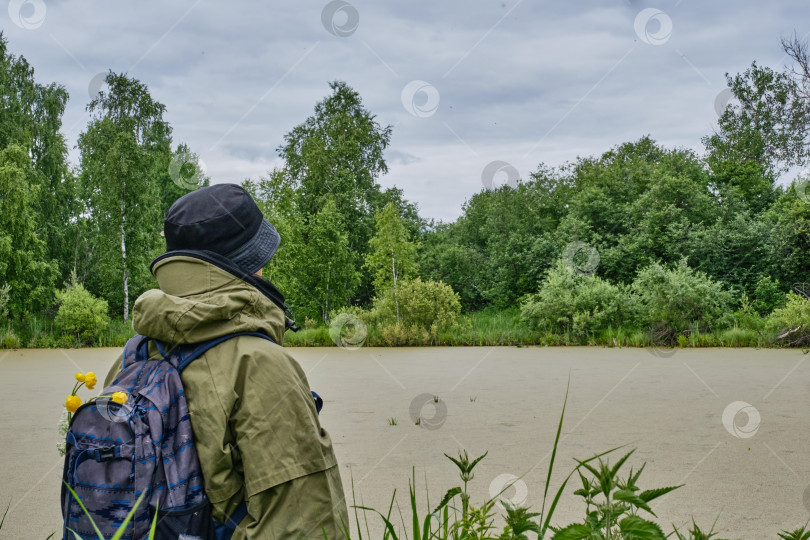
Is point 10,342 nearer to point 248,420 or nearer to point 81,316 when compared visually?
point 81,316

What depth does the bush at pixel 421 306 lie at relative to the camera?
970 centimetres

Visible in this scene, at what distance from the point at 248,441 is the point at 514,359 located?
22.1 feet

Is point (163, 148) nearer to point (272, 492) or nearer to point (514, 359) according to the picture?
point (514, 359)

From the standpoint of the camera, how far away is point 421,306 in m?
9.67

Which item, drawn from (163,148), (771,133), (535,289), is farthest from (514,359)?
(771,133)

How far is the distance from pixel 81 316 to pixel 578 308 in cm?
735

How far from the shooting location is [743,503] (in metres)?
2.54

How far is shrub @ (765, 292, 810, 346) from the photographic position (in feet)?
25.5

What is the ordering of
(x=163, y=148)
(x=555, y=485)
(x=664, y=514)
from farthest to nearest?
(x=163, y=148), (x=555, y=485), (x=664, y=514)

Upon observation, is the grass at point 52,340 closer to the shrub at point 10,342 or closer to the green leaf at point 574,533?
the shrub at point 10,342

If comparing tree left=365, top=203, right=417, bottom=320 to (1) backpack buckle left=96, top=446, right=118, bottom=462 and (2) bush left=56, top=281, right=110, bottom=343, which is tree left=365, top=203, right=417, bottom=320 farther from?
(1) backpack buckle left=96, top=446, right=118, bottom=462

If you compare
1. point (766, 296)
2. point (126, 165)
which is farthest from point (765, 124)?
point (126, 165)

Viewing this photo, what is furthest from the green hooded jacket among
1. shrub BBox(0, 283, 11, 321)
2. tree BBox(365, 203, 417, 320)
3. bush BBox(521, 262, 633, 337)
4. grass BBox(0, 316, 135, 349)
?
shrub BBox(0, 283, 11, 321)

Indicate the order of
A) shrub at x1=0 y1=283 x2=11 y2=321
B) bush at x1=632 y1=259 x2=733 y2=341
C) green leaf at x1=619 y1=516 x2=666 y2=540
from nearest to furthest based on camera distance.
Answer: green leaf at x1=619 y1=516 x2=666 y2=540
bush at x1=632 y1=259 x2=733 y2=341
shrub at x1=0 y1=283 x2=11 y2=321
